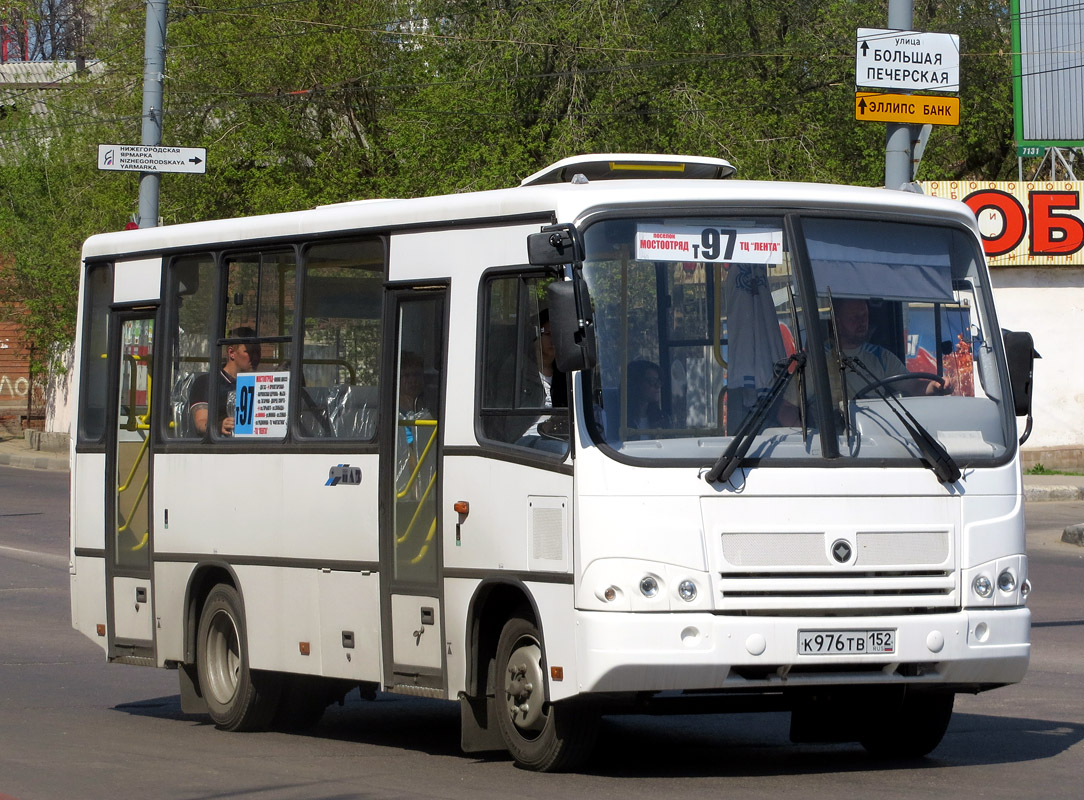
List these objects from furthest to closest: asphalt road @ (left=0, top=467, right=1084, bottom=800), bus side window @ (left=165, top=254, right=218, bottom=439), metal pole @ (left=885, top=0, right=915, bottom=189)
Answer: metal pole @ (left=885, top=0, right=915, bottom=189) < bus side window @ (left=165, top=254, right=218, bottom=439) < asphalt road @ (left=0, top=467, right=1084, bottom=800)

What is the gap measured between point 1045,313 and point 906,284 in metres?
24.4

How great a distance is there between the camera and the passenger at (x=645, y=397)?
780 centimetres

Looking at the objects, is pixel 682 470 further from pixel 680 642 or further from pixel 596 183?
pixel 596 183

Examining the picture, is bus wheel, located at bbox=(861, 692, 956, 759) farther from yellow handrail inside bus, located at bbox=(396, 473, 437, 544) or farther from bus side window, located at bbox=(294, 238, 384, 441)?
bus side window, located at bbox=(294, 238, 384, 441)

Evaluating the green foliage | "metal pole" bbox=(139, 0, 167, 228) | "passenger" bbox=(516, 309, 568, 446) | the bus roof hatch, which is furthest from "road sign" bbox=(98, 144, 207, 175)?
"passenger" bbox=(516, 309, 568, 446)

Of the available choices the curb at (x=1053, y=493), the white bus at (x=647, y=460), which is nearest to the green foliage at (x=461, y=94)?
the curb at (x=1053, y=493)

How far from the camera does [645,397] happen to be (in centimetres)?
784

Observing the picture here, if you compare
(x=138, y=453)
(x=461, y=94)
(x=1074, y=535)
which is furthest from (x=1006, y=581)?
(x=461, y=94)

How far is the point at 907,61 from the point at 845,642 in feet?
21.6

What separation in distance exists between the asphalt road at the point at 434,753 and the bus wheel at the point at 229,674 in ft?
0.54

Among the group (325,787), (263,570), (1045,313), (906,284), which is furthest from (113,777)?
(1045,313)

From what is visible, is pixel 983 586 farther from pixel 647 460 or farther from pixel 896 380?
pixel 647 460

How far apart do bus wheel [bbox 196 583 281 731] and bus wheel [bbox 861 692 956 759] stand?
3464 millimetres

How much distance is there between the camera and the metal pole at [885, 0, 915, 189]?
13.4 metres
